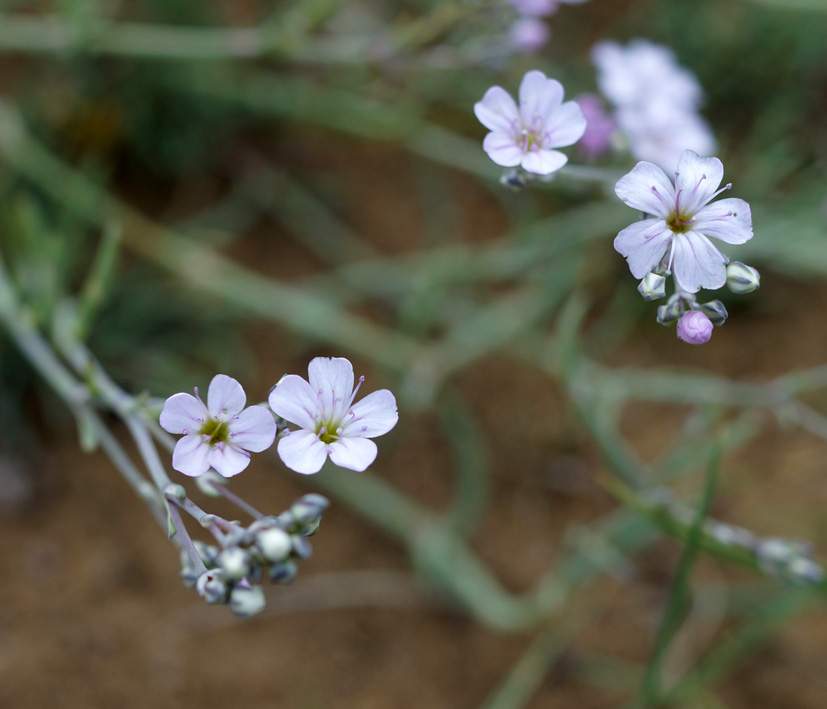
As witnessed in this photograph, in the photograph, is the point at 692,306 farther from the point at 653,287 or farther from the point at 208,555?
the point at 208,555

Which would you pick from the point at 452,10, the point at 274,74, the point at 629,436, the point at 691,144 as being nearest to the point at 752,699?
the point at 629,436

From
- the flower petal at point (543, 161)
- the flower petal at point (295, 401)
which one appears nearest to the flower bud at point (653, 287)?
the flower petal at point (543, 161)

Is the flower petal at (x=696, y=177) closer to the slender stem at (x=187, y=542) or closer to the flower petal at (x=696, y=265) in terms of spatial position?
the flower petal at (x=696, y=265)

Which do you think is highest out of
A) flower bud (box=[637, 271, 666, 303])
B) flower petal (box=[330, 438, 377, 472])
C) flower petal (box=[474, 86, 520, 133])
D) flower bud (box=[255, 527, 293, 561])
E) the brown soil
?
flower petal (box=[474, 86, 520, 133])

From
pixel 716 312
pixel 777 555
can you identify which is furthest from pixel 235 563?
pixel 777 555

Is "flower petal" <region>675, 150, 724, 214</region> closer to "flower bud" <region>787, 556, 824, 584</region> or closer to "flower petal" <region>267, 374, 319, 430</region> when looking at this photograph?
Answer: "flower petal" <region>267, 374, 319, 430</region>

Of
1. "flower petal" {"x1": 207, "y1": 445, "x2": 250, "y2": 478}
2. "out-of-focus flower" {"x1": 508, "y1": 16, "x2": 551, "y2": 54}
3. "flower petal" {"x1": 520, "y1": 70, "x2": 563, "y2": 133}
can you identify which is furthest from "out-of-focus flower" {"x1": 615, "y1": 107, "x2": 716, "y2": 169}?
"flower petal" {"x1": 207, "y1": 445, "x2": 250, "y2": 478}
